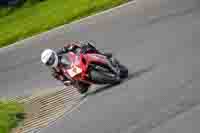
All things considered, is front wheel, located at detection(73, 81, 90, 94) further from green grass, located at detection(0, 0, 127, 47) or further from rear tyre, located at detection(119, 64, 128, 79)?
green grass, located at detection(0, 0, 127, 47)

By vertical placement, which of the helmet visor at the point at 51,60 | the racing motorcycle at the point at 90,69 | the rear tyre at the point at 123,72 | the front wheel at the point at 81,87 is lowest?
the front wheel at the point at 81,87

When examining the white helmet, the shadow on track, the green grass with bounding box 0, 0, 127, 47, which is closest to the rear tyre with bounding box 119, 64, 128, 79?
the shadow on track

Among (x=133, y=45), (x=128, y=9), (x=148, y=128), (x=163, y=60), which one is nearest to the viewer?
(x=148, y=128)

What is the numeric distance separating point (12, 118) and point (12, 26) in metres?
12.4

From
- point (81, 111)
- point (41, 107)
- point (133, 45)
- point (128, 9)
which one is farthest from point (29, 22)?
point (81, 111)

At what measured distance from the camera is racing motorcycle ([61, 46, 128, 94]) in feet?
58.5

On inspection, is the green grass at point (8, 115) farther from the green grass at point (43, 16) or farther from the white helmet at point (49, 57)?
the green grass at point (43, 16)

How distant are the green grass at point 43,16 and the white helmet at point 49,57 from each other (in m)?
10.2

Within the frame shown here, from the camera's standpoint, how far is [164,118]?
14047 millimetres

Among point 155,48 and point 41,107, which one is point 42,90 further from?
point 155,48

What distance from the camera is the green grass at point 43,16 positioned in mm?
28141

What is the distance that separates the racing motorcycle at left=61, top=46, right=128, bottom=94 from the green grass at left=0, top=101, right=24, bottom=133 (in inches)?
64.1

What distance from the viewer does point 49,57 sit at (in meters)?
17.6

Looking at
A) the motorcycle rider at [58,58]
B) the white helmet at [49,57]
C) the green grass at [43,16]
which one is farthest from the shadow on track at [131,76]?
the green grass at [43,16]
